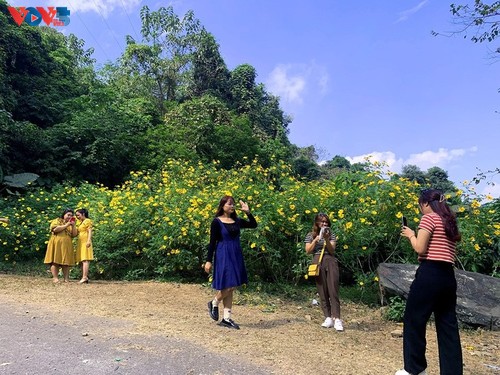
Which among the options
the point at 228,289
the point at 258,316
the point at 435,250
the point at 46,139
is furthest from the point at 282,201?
the point at 46,139

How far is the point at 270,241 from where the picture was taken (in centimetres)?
743

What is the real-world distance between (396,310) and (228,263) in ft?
8.95

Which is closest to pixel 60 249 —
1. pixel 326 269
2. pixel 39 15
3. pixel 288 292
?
pixel 288 292

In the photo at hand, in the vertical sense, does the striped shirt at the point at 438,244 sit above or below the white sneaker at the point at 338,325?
above

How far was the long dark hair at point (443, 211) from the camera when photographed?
3430 millimetres

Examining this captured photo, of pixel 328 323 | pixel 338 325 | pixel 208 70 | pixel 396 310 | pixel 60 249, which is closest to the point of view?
pixel 338 325

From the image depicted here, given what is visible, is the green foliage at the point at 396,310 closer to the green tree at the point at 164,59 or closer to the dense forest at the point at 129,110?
the dense forest at the point at 129,110

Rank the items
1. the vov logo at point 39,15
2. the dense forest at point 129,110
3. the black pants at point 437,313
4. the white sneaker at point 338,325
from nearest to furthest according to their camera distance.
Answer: the black pants at point 437,313 < the white sneaker at point 338,325 < the dense forest at point 129,110 < the vov logo at point 39,15

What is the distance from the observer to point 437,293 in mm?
3381

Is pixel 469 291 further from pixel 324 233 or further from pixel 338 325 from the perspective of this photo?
pixel 324 233

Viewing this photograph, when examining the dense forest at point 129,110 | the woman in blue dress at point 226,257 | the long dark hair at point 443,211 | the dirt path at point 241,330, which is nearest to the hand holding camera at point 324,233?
the woman in blue dress at point 226,257

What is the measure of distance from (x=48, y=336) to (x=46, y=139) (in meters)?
12.2

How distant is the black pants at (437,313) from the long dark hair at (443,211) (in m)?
0.24

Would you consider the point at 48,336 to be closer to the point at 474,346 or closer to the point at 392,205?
the point at 474,346
